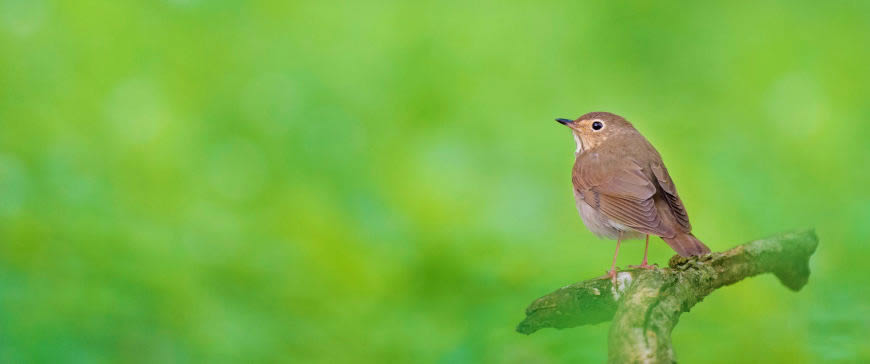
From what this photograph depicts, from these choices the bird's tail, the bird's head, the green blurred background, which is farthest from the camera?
the green blurred background

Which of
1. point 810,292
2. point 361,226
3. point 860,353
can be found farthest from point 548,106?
point 860,353

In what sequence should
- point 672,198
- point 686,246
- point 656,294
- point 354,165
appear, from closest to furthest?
point 656,294
point 686,246
point 672,198
point 354,165

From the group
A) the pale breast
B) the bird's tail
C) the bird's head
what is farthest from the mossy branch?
the bird's head

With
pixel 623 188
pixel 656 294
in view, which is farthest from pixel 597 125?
pixel 656 294

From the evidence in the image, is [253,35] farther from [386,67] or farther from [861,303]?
[861,303]

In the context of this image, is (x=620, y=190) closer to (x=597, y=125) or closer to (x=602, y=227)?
(x=602, y=227)

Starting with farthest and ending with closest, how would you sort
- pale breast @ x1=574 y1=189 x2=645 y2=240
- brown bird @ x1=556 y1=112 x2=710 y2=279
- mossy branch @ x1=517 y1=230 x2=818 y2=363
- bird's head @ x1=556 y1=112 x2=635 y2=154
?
bird's head @ x1=556 y1=112 x2=635 y2=154 → pale breast @ x1=574 y1=189 x2=645 y2=240 → brown bird @ x1=556 y1=112 x2=710 y2=279 → mossy branch @ x1=517 y1=230 x2=818 y2=363

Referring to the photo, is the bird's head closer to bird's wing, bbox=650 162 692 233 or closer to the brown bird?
the brown bird
